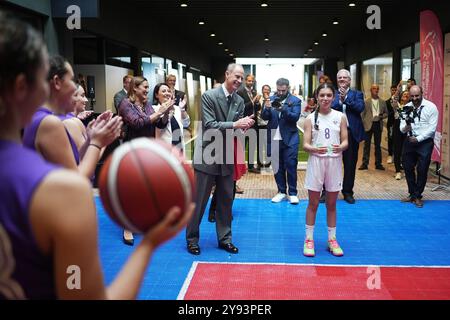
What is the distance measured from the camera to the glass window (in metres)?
15.2

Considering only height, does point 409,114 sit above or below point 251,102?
below

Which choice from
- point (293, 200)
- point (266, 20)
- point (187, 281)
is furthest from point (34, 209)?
point (266, 20)

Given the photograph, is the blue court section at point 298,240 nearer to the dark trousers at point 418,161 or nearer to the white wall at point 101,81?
the dark trousers at point 418,161

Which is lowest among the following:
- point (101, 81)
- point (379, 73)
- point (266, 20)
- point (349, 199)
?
point (349, 199)

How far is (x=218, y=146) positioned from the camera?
4875mm

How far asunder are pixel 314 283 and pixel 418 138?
3.79 metres

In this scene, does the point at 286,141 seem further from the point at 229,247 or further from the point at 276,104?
the point at 229,247

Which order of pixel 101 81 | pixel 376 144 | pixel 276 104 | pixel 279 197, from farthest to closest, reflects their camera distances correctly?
pixel 376 144, pixel 101 81, pixel 276 104, pixel 279 197

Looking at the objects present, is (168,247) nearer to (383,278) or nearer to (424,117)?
(383,278)

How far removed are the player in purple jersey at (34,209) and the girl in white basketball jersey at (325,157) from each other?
12.3 feet

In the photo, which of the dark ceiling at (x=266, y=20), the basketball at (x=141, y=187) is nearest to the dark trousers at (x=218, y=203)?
the basketball at (x=141, y=187)

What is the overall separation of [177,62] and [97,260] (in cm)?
1814

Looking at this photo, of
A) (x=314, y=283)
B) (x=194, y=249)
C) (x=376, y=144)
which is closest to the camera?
(x=314, y=283)
